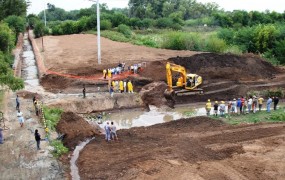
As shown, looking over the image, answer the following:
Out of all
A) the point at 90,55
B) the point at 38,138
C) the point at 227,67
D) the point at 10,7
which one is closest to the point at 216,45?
the point at 227,67

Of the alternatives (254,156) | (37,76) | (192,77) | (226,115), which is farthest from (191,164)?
(37,76)

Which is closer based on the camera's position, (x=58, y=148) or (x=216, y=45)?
(x=58, y=148)

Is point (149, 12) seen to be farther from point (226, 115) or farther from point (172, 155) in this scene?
point (172, 155)

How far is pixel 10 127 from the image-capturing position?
22297mm

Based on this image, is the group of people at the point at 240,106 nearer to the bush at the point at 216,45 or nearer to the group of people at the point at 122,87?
the group of people at the point at 122,87

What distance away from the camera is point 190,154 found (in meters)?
19.0

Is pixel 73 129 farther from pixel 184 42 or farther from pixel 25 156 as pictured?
pixel 184 42

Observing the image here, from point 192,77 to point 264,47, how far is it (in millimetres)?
21618

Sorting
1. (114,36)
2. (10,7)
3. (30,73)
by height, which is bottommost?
(30,73)

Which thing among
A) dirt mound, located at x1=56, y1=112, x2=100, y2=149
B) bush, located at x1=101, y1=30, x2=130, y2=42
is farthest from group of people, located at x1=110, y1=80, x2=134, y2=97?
bush, located at x1=101, y1=30, x2=130, y2=42

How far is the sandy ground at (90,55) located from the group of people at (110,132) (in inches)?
614

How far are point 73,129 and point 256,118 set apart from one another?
12.3m

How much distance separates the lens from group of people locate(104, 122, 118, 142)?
21.0 m

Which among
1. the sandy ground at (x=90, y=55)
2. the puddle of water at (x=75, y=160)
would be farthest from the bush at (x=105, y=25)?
the puddle of water at (x=75, y=160)
